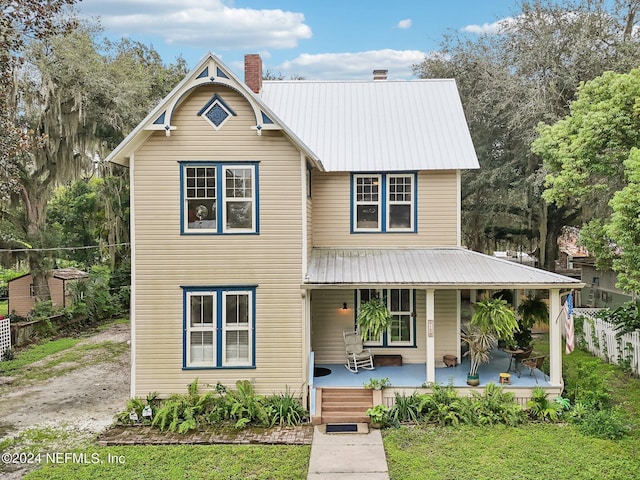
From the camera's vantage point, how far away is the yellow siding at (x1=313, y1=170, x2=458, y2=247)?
531 inches

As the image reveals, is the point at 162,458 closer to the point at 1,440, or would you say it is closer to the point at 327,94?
the point at 1,440

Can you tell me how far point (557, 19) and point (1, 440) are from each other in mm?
23295

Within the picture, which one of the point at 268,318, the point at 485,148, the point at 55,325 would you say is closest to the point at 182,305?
the point at 268,318

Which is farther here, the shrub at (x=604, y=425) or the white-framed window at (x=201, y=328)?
the white-framed window at (x=201, y=328)

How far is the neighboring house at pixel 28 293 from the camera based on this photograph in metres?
20.9

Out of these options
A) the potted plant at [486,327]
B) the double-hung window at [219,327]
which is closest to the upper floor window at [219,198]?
the double-hung window at [219,327]

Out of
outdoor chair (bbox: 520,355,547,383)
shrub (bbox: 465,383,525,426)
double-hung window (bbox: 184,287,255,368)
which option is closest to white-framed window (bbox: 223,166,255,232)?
double-hung window (bbox: 184,287,255,368)

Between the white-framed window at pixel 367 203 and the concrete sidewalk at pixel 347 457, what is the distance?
17.6ft

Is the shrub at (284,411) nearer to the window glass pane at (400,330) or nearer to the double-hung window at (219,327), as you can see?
the double-hung window at (219,327)

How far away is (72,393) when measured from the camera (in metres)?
13.0

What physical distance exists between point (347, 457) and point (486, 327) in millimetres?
4338

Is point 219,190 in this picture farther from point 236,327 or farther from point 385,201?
point 385,201

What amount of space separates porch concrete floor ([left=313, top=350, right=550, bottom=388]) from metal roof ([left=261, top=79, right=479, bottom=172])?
5022 millimetres

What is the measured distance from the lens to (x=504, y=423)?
1046 cm
